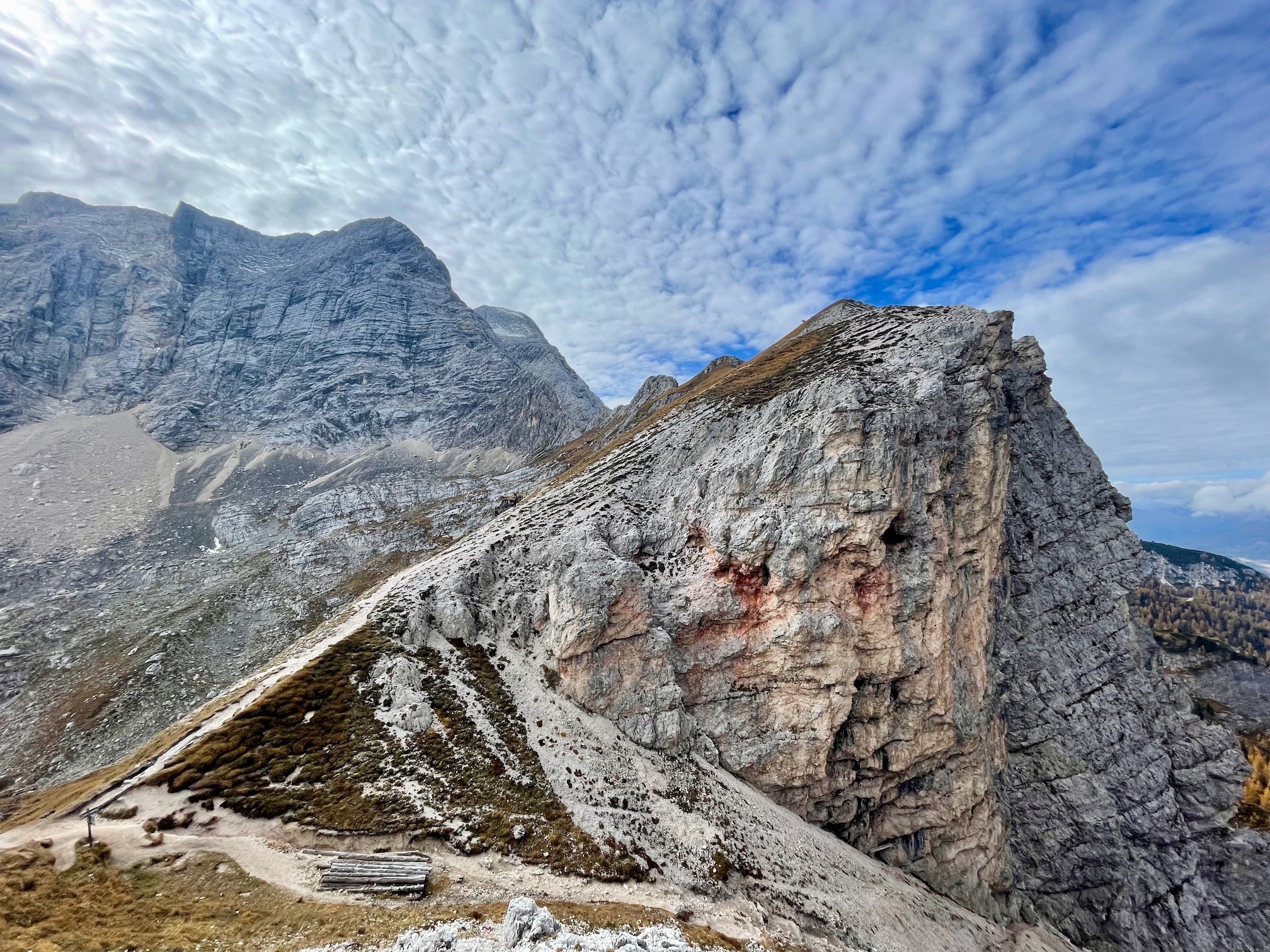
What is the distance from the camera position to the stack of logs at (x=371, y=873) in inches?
639

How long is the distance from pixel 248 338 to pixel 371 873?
587 ft

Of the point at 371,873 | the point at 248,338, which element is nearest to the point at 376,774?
the point at 371,873

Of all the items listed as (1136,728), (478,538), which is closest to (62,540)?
(478,538)

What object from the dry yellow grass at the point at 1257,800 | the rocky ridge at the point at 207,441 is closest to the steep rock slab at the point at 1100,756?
the dry yellow grass at the point at 1257,800

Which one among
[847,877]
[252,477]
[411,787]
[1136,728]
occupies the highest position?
[252,477]

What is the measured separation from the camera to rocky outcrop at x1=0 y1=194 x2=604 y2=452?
119875 mm

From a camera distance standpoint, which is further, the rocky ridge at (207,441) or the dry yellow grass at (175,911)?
the rocky ridge at (207,441)

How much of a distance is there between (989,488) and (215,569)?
312 ft

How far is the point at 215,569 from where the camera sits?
65750 mm

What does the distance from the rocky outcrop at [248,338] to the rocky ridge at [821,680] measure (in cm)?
8499

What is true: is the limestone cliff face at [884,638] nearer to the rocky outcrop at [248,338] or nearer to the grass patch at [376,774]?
the grass patch at [376,774]

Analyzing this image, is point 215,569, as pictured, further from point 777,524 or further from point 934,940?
point 934,940

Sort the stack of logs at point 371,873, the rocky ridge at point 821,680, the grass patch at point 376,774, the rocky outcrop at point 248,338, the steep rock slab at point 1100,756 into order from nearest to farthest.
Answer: the stack of logs at point 371,873 → the grass patch at point 376,774 → the rocky ridge at point 821,680 → the steep rock slab at point 1100,756 → the rocky outcrop at point 248,338

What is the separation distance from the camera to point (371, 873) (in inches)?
655
